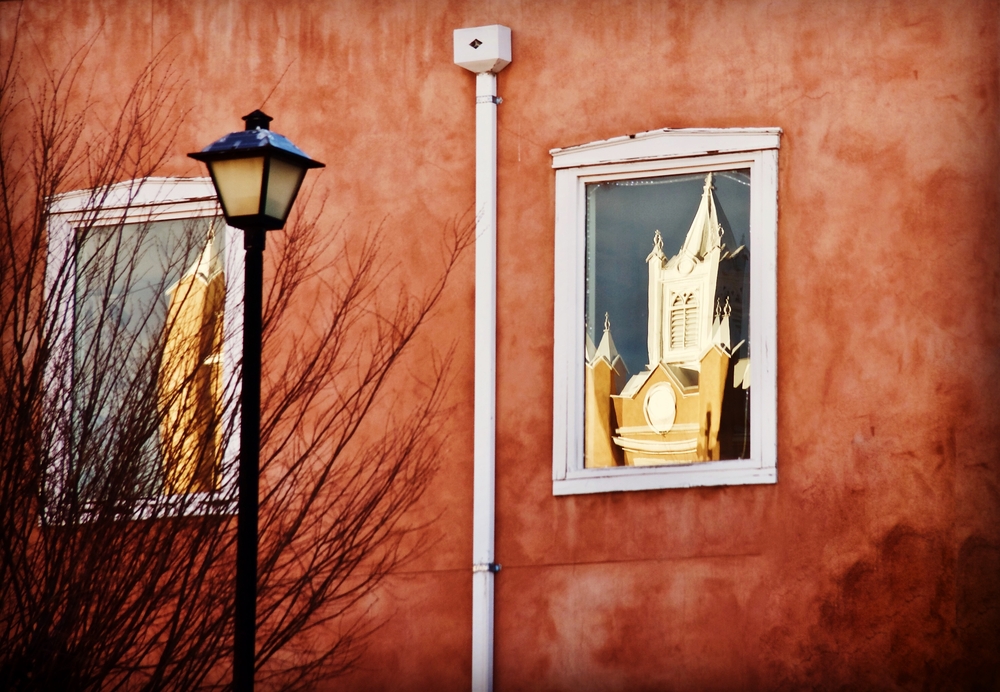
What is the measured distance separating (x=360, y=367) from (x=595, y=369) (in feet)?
4.74

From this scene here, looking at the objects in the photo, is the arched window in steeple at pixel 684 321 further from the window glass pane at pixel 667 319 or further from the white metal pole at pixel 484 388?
the white metal pole at pixel 484 388

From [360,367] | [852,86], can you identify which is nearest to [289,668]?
[360,367]

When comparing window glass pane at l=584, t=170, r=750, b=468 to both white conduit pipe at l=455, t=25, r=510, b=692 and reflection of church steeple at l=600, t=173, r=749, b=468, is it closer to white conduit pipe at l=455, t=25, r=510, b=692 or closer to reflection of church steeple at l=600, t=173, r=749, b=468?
reflection of church steeple at l=600, t=173, r=749, b=468

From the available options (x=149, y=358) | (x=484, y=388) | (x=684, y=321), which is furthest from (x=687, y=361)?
(x=149, y=358)

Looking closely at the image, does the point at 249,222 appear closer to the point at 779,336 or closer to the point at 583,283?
the point at 583,283

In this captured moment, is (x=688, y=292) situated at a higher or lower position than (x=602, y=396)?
higher

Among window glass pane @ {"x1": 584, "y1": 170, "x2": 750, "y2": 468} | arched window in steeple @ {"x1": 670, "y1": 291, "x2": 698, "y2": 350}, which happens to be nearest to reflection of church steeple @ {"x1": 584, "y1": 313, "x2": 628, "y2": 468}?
window glass pane @ {"x1": 584, "y1": 170, "x2": 750, "y2": 468}

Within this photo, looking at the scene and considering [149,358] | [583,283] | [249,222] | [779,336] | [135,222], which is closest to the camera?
Result: [249,222]

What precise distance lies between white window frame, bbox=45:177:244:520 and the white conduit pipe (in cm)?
143

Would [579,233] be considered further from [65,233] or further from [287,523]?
[65,233]

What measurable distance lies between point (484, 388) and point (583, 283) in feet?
2.89

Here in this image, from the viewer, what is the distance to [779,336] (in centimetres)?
844

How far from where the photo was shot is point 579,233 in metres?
8.92

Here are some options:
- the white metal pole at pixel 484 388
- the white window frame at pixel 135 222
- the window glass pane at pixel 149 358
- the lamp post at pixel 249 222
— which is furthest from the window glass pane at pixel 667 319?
the lamp post at pixel 249 222
